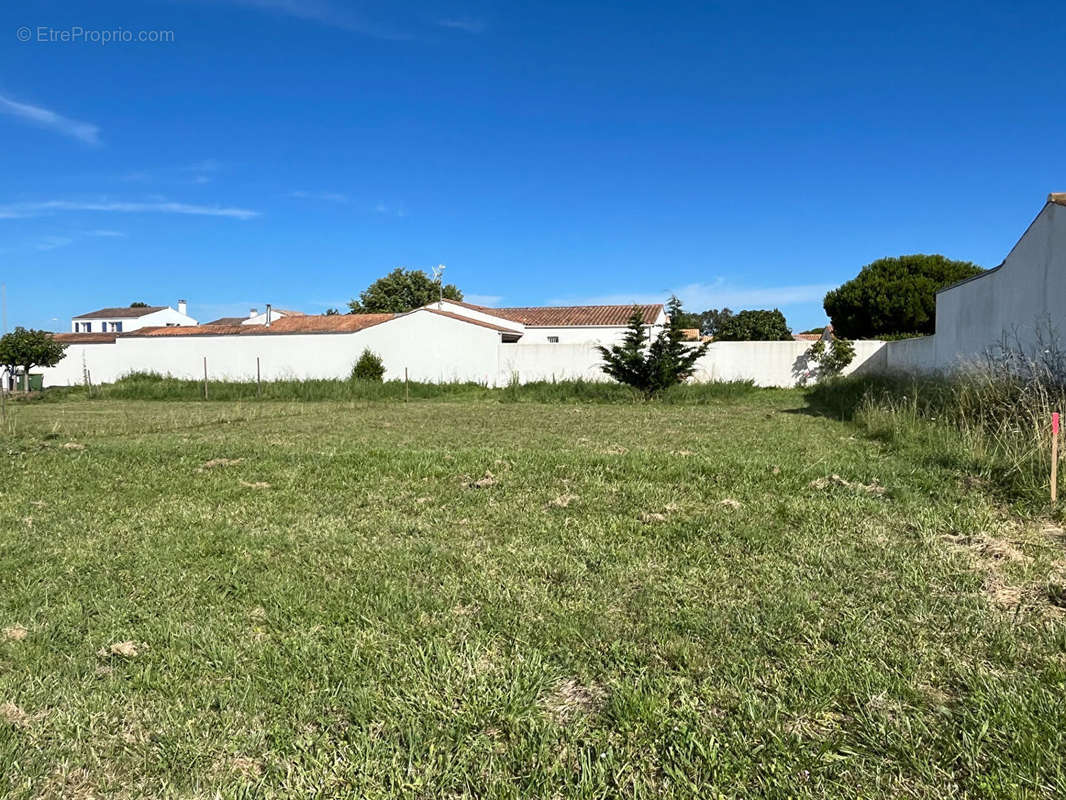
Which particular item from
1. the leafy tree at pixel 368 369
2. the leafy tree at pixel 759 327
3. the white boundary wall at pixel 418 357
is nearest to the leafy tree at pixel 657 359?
the white boundary wall at pixel 418 357

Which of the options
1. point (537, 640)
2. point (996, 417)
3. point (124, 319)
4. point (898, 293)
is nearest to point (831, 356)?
point (898, 293)

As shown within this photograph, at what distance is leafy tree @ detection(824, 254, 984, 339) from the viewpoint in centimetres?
3809

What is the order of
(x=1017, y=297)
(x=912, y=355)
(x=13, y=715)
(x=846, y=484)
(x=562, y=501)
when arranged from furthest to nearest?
1. (x=912, y=355)
2. (x=1017, y=297)
3. (x=846, y=484)
4. (x=562, y=501)
5. (x=13, y=715)

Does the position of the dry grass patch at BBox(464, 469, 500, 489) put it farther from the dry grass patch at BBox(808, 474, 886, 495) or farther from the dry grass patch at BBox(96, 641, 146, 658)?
the dry grass patch at BBox(96, 641, 146, 658)

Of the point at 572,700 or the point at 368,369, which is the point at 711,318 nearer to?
the point at 368,369

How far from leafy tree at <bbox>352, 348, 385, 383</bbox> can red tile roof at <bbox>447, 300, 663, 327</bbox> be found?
1052cm

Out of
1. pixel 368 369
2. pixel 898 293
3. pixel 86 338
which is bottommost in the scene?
pixel 368 369

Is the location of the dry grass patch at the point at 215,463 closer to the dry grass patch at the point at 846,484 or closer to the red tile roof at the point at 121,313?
the dry grass patch at the point at 846,484

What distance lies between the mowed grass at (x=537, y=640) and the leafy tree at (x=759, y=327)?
171 feet

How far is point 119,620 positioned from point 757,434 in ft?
30.2

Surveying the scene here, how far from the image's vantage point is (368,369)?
91.5 ft

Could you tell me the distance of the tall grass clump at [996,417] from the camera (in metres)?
6.04

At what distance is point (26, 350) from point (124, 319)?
3428 cm

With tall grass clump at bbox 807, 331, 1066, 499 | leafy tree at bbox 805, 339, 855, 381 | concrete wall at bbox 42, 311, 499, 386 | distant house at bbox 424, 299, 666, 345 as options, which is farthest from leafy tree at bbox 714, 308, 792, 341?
tall grass clump at bbox 807, 331, 1066, 499
